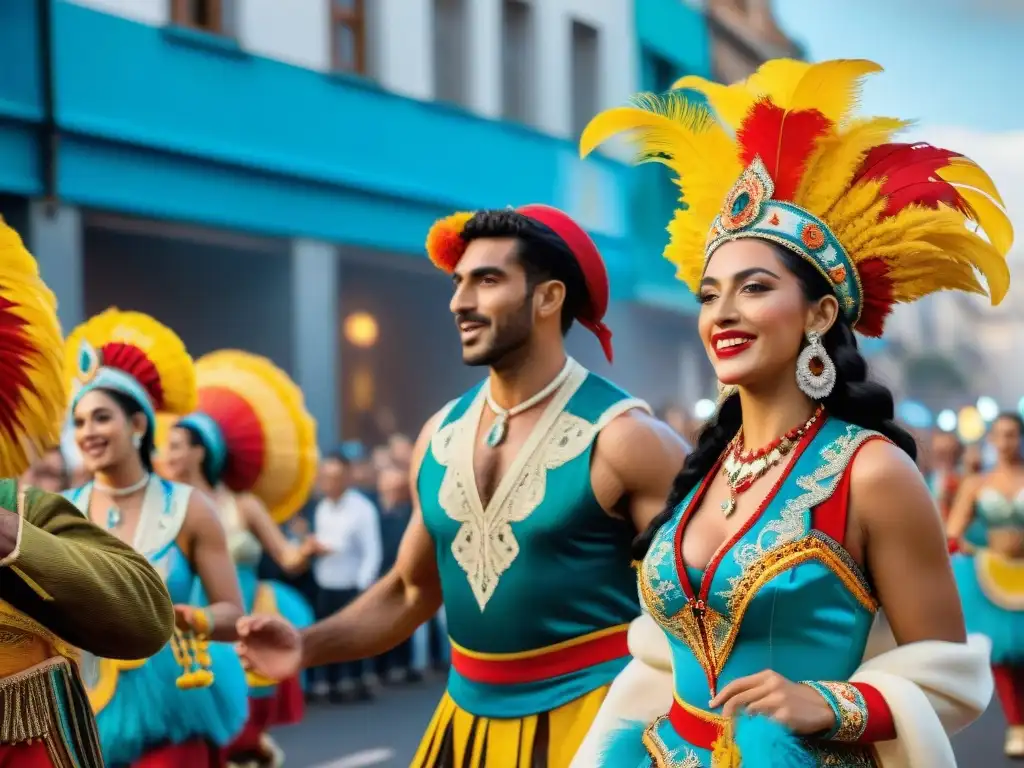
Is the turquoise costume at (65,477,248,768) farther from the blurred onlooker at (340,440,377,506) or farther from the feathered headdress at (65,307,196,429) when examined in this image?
the blurred onlooker at (340,440,377,506)

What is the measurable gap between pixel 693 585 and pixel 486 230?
1703mm

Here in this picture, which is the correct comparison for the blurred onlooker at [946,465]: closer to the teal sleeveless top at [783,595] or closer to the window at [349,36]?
the window at [349,36]

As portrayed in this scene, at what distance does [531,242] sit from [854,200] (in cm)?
143

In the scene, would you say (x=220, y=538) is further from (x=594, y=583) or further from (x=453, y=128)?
(x=453, y=128)

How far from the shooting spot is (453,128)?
19312mm

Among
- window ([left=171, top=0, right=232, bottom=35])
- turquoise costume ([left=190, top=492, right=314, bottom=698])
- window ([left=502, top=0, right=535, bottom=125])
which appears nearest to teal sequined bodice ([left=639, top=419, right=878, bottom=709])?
turquoise costume ([left=190, top=492, right=314, bottom=698])

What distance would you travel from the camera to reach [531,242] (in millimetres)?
4688

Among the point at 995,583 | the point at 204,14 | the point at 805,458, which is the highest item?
the point at 204,14

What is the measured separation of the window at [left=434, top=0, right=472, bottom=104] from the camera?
19.5 metres

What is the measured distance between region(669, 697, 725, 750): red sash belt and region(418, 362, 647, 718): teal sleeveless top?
1025mm

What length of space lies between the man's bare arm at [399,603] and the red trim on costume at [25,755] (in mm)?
1137

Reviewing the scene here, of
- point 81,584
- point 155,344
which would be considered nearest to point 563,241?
point 81,584

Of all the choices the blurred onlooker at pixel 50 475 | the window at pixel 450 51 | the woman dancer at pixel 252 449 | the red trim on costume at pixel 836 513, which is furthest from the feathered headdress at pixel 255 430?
the window at pixel 450 51

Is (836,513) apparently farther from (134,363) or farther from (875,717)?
(134,363)
